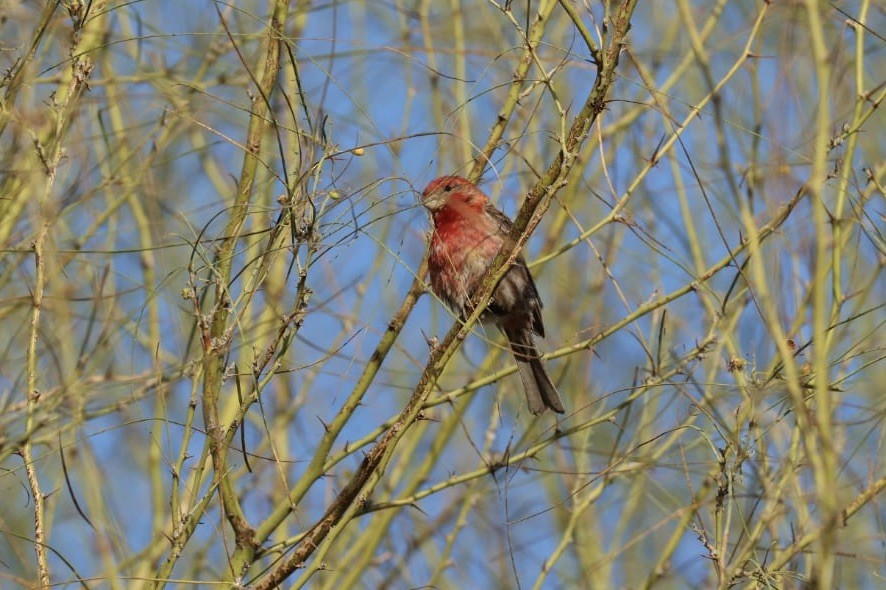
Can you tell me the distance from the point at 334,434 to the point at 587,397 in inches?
125

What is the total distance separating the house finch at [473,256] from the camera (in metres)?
6.57

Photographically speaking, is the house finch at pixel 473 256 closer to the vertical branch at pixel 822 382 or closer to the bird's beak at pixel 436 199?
the bird's beak at pixel 436 199

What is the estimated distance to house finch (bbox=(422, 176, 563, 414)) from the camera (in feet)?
21.6

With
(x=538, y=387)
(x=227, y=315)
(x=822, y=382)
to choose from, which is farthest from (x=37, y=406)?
(x=538, y=387)

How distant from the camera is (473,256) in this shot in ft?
22.0

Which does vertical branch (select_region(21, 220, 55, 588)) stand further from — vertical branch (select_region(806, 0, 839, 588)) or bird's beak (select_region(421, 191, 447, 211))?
bird's beak (select_region(421, 191, 447, 211))

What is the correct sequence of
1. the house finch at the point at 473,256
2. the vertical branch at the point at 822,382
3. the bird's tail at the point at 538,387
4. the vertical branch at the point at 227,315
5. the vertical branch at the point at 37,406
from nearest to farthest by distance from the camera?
1. the vertical branch at the point at 822,382
2. the vertical branch at the point at 37,406
3. the vertical branch at the point at 227,315
4. the bird's tail at the point at 538,387
5. the house finch at the point at 473,256

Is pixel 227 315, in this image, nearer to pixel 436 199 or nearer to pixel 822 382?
pixel 822 382

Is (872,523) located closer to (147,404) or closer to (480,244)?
(480,244)

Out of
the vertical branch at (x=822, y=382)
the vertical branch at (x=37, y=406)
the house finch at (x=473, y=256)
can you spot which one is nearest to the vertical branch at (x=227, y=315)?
the vertical branch at (x=37, y=406)

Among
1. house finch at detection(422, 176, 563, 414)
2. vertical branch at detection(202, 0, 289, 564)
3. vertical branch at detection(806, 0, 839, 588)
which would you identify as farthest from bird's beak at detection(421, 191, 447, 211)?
vertical branch at detection(806, 0, 839, 588)

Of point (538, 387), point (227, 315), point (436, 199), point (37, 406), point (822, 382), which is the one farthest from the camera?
point (436, 199)

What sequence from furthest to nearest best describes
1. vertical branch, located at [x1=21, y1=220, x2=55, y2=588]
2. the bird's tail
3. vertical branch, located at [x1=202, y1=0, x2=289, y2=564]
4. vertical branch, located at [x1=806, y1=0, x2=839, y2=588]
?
the bird's tail, vertical branch, located at [x1=202, y1=0, x2=289, y2=564], vertical branch, located at [x1=21, y1=220, x2=55, y2=588], vertical branch, located at [x1=806, y1=0, x2=839, y2=588]

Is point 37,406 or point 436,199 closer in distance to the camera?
point 37,406
